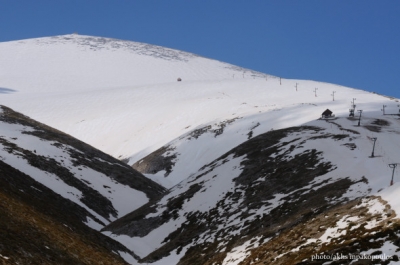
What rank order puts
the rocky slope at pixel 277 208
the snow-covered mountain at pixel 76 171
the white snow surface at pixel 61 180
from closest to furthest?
1. the rocky slope at pixel 277 208
2. the white snow surface at pixel 61 180
3. the snow-covered mountain at pixel 76 171

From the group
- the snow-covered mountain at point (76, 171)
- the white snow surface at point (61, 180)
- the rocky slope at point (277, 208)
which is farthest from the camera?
the snow-covered mountain at point (76, 171)

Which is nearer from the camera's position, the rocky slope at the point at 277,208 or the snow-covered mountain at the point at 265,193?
the rocky slope at the point at 277,208

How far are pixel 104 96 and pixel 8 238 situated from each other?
161322mm

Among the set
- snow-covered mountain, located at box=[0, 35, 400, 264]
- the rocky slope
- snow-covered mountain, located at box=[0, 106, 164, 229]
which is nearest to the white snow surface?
snow-covered mountain, located at box=[0, 106, 164, 229]

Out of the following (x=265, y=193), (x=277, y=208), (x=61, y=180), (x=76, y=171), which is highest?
(x=265, y=193)

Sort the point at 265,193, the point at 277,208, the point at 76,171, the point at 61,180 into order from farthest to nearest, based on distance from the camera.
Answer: the point at 76,171 < the point at 61,180 < the point at 265,193 < the point at 277,208

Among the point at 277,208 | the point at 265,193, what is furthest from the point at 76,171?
the point at 277,208

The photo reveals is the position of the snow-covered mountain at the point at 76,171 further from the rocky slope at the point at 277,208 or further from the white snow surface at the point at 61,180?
the rocky slope at the point at 277,208

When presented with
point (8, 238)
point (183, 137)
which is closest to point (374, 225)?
point (8, 238)


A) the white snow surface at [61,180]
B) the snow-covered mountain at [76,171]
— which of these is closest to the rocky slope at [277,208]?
the snow-covered mountain at [76,171]

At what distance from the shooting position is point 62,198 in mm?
50812

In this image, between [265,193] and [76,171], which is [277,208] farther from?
[76,171]

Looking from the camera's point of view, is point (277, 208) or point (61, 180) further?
point (61, 180)

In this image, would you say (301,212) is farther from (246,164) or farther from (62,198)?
(62,198)
